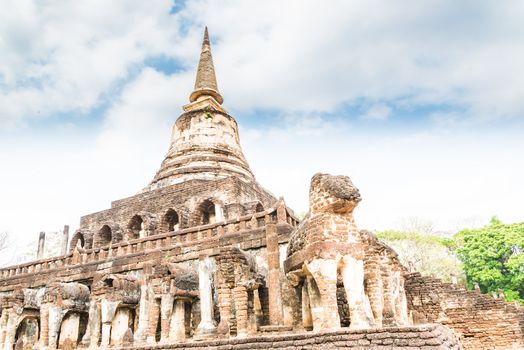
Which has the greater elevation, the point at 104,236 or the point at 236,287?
the point at 104,236

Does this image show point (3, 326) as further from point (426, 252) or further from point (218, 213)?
point (426, 252)

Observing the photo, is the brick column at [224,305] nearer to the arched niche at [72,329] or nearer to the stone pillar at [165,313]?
the stone pillar at [165,313]

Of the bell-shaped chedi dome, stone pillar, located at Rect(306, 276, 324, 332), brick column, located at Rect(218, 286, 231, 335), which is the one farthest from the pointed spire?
stone pillar, located at Rect(306, 276, 324, 332)

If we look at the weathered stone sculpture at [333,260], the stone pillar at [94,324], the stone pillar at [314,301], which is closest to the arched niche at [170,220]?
the stone pillar at [94,324]

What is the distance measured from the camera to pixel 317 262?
27.5 feet

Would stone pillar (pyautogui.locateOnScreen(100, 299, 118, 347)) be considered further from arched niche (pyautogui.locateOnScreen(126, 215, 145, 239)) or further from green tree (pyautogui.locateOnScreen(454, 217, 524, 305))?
green tree (pyautogui.locateOnScreen(454, 217, 524, 305))

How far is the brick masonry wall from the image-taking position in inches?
260

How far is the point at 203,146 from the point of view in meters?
21.2

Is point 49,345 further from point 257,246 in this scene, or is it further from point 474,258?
point 474,258

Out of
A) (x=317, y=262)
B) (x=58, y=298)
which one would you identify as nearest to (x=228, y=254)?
(x=317, y=262)

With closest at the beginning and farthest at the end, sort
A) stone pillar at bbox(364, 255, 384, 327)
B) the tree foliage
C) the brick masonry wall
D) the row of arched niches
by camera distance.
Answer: the brick masonry wall < stone pillar at bbox(364, 255, 384, 327) < the row of arched niches < the tree foliage

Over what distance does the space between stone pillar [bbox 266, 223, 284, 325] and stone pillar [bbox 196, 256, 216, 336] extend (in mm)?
1549

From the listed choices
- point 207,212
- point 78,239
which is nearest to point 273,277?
point 207,212

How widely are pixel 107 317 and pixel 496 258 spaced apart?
24.5 meters
